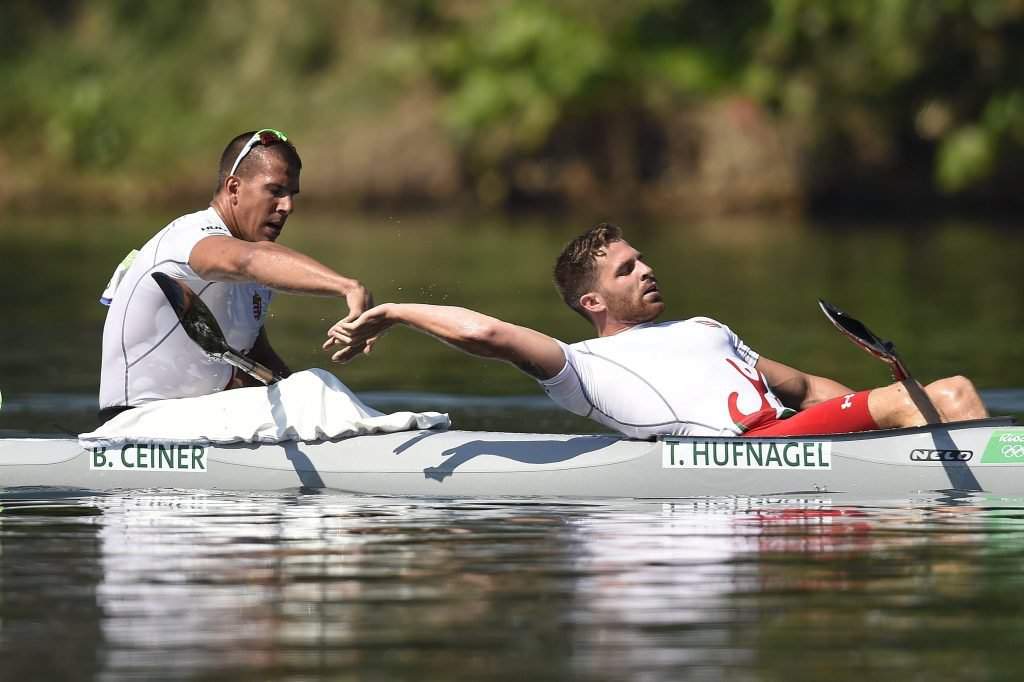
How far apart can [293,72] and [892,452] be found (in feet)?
130

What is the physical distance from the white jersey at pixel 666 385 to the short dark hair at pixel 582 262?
268 mm

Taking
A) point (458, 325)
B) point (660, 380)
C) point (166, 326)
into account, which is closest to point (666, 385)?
point (660, 380)

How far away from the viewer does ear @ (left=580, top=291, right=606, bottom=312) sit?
10297mm

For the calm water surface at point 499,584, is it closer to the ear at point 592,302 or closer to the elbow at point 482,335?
the elbow at point 482,335

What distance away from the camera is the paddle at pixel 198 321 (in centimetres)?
1014

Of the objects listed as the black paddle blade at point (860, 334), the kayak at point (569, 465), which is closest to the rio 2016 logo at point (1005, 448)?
the kayak at point (569, 465)

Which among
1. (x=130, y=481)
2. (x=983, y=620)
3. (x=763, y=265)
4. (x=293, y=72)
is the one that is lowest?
(x=983, y=620)

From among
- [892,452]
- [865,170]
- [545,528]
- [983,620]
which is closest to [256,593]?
[545,528]

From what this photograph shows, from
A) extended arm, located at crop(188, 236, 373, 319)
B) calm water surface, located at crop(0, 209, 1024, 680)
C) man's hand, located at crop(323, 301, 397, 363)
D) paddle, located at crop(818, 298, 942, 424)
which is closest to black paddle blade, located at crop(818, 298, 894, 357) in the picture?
paddle, located at crop(818, 298, 942, 424)

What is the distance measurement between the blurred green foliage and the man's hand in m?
28.9

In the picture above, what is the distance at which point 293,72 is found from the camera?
48688 mm

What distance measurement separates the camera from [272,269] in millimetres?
9523

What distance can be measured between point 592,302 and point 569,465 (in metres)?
0.80

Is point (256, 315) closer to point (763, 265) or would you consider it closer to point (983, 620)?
point (983, 620)
